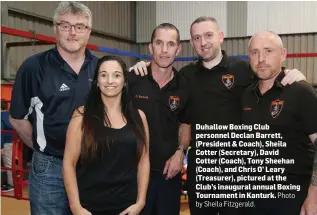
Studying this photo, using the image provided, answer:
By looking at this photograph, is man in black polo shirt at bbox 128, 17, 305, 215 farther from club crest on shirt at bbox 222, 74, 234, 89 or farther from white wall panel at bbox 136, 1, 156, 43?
white wall panel at bbox 136, 1, 156, 43

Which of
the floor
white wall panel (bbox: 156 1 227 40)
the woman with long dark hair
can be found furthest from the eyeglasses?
white wall panel (bbox: 156 1 227 40)

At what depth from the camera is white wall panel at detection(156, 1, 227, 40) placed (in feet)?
55.2

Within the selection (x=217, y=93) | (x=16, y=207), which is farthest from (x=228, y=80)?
(x=16, y=207)

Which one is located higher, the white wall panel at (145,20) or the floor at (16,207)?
the white wall panel at (145,20)

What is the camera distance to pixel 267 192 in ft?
8.71

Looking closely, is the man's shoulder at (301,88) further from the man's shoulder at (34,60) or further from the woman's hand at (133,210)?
the man's shoulder at (34,60)

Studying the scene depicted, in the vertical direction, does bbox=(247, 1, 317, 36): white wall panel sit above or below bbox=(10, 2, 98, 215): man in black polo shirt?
above

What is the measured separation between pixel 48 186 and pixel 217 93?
1.53 m

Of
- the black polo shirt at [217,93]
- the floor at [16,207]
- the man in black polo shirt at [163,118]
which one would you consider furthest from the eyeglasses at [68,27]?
the floor at [16,207]

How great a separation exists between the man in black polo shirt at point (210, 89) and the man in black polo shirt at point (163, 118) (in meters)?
0.12

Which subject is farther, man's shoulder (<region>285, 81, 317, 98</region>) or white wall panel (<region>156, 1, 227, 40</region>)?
white wall panel (<region>156, 1, 227, 40</region>)

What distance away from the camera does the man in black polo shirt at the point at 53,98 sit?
2.38 metres

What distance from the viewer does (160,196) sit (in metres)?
2.83

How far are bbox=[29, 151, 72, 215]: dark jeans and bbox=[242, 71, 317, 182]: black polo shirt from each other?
60.8 inches
